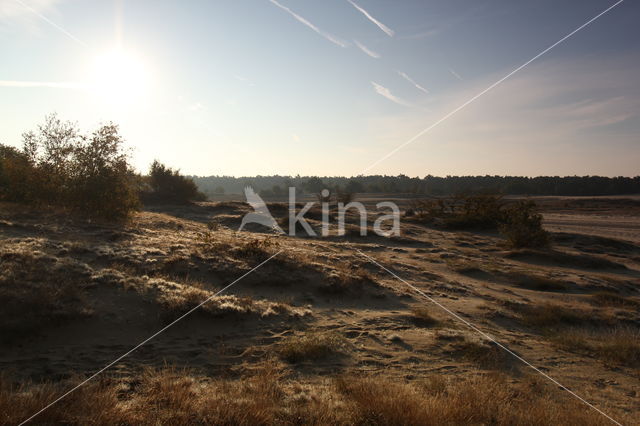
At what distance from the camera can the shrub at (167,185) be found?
41.8m

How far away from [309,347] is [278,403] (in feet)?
7.20

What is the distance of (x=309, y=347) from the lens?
771 cm

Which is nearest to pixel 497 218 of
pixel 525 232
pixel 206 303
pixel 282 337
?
pixel 525 232

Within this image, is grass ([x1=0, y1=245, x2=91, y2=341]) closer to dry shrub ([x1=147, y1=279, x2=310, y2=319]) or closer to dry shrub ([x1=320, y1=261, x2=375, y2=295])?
dry shrub ([x1=147, y1=279, x2=310, y2=319])

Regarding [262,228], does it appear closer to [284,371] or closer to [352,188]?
[284,371]

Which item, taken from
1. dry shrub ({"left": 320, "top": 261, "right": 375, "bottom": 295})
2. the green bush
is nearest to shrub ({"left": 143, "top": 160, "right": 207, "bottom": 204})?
the green bush

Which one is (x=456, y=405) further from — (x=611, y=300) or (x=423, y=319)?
(x=611, y=300)

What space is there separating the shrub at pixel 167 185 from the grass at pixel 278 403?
37.9 metres

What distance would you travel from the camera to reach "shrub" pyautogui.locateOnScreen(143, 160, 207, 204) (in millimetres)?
41812

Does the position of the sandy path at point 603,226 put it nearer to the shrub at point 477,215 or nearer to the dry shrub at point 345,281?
the shrub at point 477,215

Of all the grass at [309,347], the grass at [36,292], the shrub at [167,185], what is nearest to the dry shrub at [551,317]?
the grass at [309,347]

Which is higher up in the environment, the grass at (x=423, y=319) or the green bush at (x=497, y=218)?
the green bush at (x=497, y=218)

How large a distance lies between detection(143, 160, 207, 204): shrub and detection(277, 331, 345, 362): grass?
119 feet

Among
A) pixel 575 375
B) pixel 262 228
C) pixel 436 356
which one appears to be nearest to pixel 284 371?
pixel 436 356
